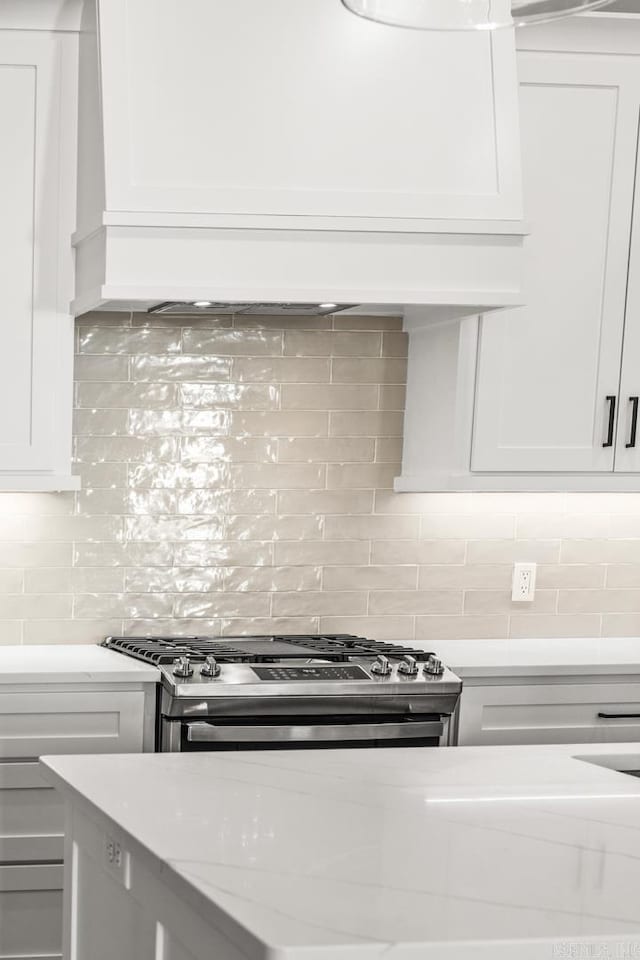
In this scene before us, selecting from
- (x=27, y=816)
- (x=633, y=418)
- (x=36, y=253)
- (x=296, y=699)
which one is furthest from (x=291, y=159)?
(x=27, y=816)

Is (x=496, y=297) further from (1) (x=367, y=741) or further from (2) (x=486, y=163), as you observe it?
(1) (x=367, y=741)

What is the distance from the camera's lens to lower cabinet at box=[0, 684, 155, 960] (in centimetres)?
313

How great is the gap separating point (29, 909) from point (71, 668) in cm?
63

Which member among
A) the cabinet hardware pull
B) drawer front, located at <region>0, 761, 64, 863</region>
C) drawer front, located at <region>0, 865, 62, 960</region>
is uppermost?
the cabinet hardware pull

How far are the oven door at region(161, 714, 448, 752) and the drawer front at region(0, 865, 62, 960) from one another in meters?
0.46

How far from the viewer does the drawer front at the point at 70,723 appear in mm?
3131

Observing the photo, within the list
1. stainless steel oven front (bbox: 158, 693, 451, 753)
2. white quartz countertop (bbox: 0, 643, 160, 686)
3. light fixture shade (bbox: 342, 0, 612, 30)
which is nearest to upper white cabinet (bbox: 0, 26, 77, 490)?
white quartz countertop (bbox: 0, 643, 160, 686)

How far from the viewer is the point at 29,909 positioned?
3160 millimetres

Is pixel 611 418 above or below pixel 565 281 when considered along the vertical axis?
below

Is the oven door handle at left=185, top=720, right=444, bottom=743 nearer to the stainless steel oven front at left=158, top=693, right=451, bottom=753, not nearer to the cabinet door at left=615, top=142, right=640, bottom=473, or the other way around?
the stainless steel oven front at left=158, top=693, right=451, bottom=753

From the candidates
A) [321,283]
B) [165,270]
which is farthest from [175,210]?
[321,283]

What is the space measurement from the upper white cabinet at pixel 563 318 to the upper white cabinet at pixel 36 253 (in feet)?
3.52

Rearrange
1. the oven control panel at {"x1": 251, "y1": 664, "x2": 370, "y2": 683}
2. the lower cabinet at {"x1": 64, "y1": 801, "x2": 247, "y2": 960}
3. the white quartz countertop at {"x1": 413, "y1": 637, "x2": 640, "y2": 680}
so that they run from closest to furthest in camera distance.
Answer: the lower cabinet at {"x1": 64, "y1": 801, "x2": 247, "y2": 960} → the oven control panel at {"x1": 251, "y1": 664, "x2": 370, "y2": 683} → the white quartz countertop at {"x1": 413, "y1": 637, "x2": 640, "y2": 680}

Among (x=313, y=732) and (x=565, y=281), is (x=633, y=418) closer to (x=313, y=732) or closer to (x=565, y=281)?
(x=565, y=281)
